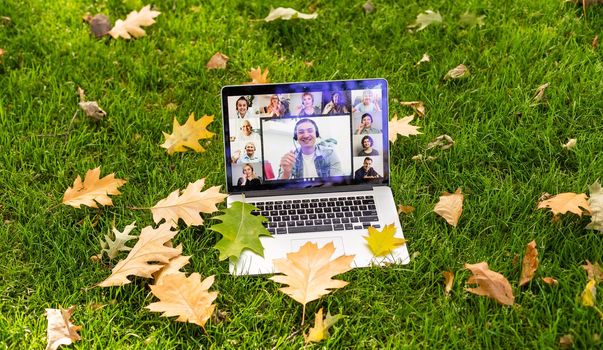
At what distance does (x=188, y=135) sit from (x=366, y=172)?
0.77 metres

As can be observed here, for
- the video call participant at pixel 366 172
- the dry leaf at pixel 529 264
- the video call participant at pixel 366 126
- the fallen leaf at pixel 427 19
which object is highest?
the fallen leaf at pixel 427 19

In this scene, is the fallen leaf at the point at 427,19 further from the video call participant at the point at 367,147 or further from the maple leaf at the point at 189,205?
the maple leaf at the point at 189,205

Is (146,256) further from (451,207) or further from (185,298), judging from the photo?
(451,207)

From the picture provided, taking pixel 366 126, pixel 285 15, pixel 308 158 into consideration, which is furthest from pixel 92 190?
pixel 285 15

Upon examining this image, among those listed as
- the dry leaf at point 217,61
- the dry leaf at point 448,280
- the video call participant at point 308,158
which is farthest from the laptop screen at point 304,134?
the dry leaf at point 217,61

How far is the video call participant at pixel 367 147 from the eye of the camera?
8.23 feet

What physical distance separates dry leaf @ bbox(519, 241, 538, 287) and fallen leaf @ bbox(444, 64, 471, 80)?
3.56ft

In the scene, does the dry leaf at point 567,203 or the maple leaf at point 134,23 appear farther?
the maple leaf at point 134,23

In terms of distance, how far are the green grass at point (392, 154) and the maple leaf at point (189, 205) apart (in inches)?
2.2

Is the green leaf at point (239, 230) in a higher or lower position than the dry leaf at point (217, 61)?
lower

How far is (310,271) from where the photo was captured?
216cm

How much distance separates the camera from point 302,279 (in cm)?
214

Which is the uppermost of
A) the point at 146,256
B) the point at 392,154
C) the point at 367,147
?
the point at 367,147

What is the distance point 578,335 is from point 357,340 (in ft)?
2.05
